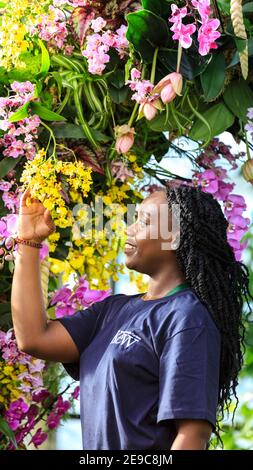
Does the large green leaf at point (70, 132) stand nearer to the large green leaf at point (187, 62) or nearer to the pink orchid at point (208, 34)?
the large green leaf at point (187, 62)

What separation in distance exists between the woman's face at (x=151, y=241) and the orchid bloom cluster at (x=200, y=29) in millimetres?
323

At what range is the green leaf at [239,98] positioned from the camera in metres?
2.21

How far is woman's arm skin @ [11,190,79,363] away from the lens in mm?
2113

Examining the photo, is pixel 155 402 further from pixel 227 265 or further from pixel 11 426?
pixel 11 426

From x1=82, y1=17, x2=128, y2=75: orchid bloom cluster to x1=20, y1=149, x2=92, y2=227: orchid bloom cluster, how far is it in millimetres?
218

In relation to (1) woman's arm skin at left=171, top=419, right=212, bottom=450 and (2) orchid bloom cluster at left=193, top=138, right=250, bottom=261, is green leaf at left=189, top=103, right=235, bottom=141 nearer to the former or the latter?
(2) orchid bloom cluster at left=193, top=138, right=250, bottom=261

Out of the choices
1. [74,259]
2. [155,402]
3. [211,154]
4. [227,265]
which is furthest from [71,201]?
[155,402]

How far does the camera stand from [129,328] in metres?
2.00

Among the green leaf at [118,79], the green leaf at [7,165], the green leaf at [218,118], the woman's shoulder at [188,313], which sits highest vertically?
the green leaf at [118,79]

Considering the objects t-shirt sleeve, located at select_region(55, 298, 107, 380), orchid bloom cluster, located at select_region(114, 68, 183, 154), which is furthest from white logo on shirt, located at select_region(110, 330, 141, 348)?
orchid bloom cluster, located at select_region(114, 68, 183, 154)

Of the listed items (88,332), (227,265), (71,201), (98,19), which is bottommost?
(88,332)

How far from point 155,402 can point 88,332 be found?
28cm

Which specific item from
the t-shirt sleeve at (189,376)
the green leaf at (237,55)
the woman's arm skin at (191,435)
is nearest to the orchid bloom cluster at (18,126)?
the green leaf at (237,55)

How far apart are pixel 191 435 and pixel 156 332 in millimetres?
209
